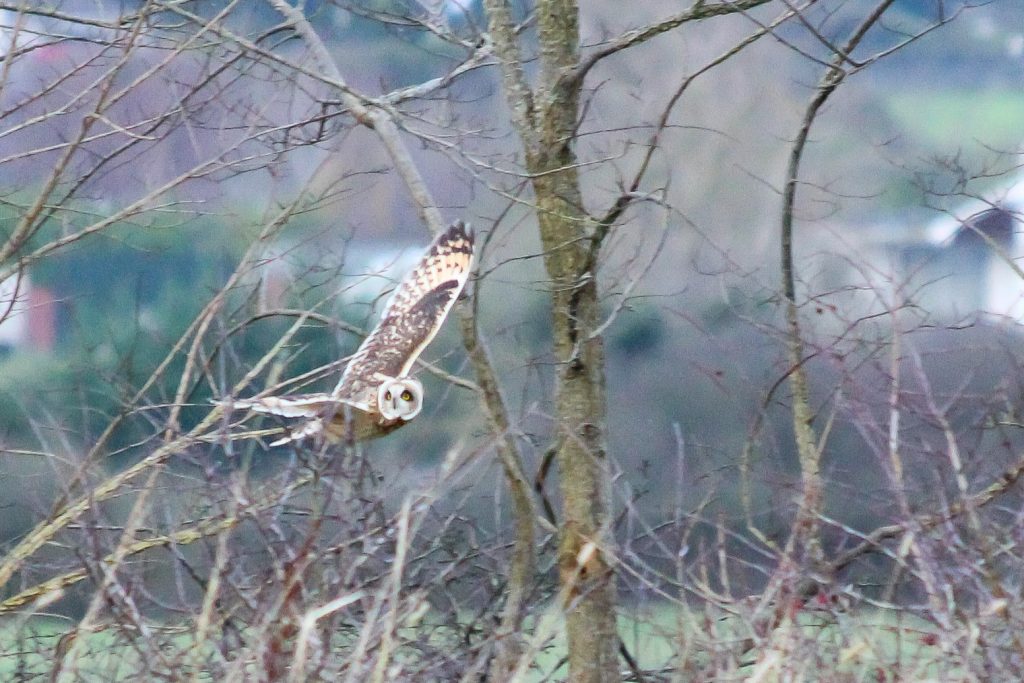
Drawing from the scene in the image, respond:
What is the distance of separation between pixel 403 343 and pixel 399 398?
8.1 inches

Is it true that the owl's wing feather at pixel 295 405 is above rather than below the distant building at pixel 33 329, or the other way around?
below

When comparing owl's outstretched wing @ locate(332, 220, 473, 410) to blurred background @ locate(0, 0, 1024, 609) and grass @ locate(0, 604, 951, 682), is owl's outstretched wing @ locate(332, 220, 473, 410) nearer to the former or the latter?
grass @ locate(0, 604, 951, 682)

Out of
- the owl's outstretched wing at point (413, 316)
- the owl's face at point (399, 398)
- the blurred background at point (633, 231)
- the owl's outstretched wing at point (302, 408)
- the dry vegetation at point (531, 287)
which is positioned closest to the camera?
the owl's outstretched wing at point (302, 408)

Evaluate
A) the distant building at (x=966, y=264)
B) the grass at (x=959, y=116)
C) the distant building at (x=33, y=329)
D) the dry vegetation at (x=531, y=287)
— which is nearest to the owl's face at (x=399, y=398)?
the dry vegetation at (x=531, y=287)

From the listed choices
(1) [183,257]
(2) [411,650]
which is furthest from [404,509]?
(1) [183,257]

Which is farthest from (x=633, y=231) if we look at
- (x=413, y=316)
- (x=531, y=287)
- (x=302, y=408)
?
(x=302, y=408)

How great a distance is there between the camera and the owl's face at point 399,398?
3.21 meters

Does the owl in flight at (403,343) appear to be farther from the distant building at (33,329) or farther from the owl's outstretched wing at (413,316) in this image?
the distant building at (33,329)

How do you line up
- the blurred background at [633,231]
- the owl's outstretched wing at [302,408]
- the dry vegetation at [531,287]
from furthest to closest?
the blurred background at [633,231], the dry vegetation at [531,287], the owl's outstretched wing at [302,408]

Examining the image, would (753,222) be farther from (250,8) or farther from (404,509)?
(404,509)

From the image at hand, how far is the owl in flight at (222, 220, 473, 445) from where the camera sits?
321 centimetres

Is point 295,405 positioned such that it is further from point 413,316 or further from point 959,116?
point 959,116

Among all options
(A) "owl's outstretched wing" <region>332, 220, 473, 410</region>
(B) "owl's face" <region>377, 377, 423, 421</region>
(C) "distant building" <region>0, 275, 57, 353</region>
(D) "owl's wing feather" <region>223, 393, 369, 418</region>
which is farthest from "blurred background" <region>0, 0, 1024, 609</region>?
(D) "owl's wing feather" <region>223, 393, 369, 418</region>

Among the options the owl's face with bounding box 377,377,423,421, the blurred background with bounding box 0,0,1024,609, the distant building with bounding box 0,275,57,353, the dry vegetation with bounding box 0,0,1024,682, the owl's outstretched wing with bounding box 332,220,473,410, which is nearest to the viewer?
the owl's face with bounding box 377,377,423,421
